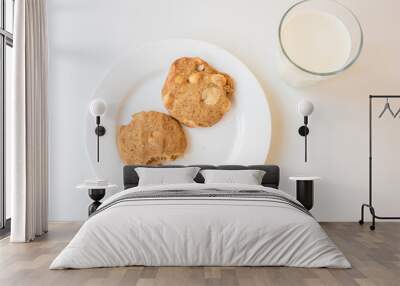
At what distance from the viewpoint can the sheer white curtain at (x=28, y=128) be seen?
5.30 metres

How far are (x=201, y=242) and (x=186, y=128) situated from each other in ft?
8.76

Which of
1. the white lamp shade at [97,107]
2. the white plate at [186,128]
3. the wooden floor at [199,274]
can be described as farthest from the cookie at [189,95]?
the wooden floor at [199,274]

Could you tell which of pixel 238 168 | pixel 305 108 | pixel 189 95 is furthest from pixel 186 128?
pixel 305 108

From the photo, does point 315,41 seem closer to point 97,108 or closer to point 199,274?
point 97,108

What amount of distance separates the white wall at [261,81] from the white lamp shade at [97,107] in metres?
0.33

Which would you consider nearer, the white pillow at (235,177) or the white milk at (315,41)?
the white milk at (315,41)

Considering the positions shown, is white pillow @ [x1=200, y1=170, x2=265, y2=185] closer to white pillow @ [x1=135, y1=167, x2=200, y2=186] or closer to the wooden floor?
white pillow @ [x1=135, y1=167, x2=200, y2=186]

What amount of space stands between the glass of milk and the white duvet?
81.4 inches

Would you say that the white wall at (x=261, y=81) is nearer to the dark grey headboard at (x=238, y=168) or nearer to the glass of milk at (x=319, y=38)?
the dark grey headboard at (x=238, y=168)

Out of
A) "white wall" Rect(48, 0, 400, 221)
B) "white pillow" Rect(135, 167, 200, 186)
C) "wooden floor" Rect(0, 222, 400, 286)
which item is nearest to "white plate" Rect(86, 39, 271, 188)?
"white wall" Rect(48, 0, 400, 221)

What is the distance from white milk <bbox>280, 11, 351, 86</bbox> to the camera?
19.0ft

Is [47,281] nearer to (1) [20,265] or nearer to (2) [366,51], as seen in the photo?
(1) [20,265]

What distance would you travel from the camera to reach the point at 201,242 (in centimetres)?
417

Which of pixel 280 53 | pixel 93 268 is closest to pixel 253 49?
pixel 280 53
